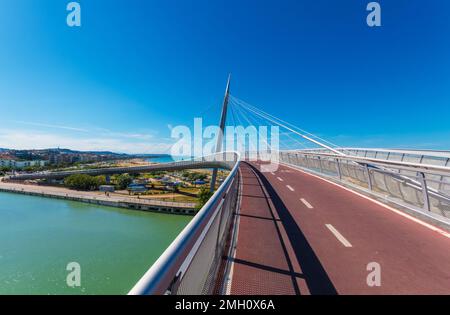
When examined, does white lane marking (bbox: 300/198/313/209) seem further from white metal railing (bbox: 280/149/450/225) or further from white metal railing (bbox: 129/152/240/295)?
white metal railing (bbox: 129/152/240/295)

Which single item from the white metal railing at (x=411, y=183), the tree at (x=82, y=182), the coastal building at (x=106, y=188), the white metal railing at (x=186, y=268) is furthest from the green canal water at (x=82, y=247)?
the tree at (x=82, y=182)

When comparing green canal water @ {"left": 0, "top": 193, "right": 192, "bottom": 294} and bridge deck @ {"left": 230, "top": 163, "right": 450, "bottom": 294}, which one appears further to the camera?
green canal water @ {"left": 0, "top": 193, "right": 192, "bottom": 294}

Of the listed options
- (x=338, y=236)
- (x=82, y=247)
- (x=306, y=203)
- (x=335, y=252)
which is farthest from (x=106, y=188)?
(x=335, y=252)

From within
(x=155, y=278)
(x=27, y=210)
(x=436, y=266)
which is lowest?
(x=27, y=210)

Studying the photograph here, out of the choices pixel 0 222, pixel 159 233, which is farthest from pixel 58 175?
pixel 159 233

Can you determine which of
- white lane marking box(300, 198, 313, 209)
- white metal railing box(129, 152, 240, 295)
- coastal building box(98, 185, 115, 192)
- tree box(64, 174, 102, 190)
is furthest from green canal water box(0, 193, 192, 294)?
tree box(64, 174, 102, 190)
